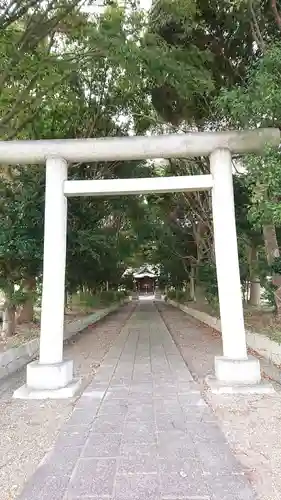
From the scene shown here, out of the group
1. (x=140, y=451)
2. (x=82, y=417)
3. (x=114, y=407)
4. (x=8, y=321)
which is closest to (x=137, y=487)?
(x=140, y=451)

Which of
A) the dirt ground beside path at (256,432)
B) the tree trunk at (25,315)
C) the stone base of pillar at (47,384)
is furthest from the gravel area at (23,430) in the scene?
the tree trunk at (25,315)

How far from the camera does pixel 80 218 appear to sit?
35.3 ft

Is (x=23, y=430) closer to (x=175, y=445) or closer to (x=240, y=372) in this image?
(x=175, y=445)

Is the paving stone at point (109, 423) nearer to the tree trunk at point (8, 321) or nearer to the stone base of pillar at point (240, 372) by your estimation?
the stone base of pillar at point (240, 372)

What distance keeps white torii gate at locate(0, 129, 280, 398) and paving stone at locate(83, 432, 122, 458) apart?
5.74 ft

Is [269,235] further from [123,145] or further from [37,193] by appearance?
Result: [37,193]

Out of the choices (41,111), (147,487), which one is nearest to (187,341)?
(41,111)

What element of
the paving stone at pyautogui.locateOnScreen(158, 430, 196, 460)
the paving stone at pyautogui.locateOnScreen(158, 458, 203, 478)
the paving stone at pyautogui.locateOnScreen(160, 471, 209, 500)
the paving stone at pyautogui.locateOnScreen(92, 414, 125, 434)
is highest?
the paving stone at pyautogui.locateOnScreen(92, 414, 125, 434)

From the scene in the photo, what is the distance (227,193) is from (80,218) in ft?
18.6

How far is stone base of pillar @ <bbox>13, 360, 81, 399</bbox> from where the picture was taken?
5320 millimetres

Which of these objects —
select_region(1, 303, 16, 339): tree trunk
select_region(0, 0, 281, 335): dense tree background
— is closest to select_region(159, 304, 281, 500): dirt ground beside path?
select_region(0, 0, 281, 335): dense tree background

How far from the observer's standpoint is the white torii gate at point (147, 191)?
5695mm

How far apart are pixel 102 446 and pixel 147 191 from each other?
11.9ft

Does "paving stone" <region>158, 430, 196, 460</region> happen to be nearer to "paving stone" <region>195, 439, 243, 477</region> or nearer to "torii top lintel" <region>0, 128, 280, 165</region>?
"paving stone" <region>195, 439, 243, 477</region>
